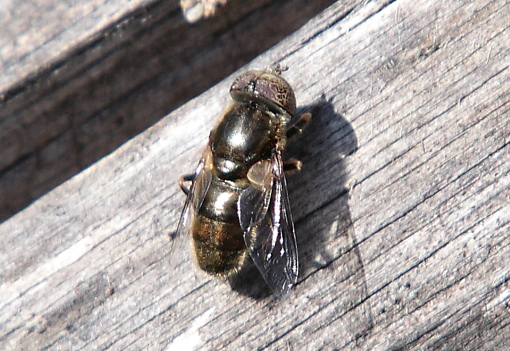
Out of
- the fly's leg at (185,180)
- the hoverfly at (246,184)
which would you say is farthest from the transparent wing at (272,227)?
the fly's leg at (185,180)

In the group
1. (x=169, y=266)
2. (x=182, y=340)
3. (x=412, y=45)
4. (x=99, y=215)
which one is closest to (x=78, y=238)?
(x=99, y=215)

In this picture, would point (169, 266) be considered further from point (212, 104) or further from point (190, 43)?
point (190, 43)

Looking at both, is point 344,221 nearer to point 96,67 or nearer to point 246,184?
point 246,184

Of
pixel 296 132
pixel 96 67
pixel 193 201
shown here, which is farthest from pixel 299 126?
pixel 96 67

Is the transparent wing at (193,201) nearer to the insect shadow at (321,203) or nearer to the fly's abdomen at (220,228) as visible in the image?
the fly's abdomen at (220,228)

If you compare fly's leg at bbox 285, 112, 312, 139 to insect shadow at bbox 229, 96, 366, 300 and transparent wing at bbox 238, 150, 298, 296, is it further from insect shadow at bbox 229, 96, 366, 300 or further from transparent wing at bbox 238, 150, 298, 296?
transparent wing at bbox 238, 150, 298, 296

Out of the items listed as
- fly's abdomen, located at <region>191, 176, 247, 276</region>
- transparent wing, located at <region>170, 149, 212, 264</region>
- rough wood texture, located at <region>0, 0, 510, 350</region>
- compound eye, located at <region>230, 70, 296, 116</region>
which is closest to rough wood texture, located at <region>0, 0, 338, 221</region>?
compound eye, located at <region>230, 70, 296, 116</region>

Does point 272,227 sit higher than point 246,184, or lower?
lower
